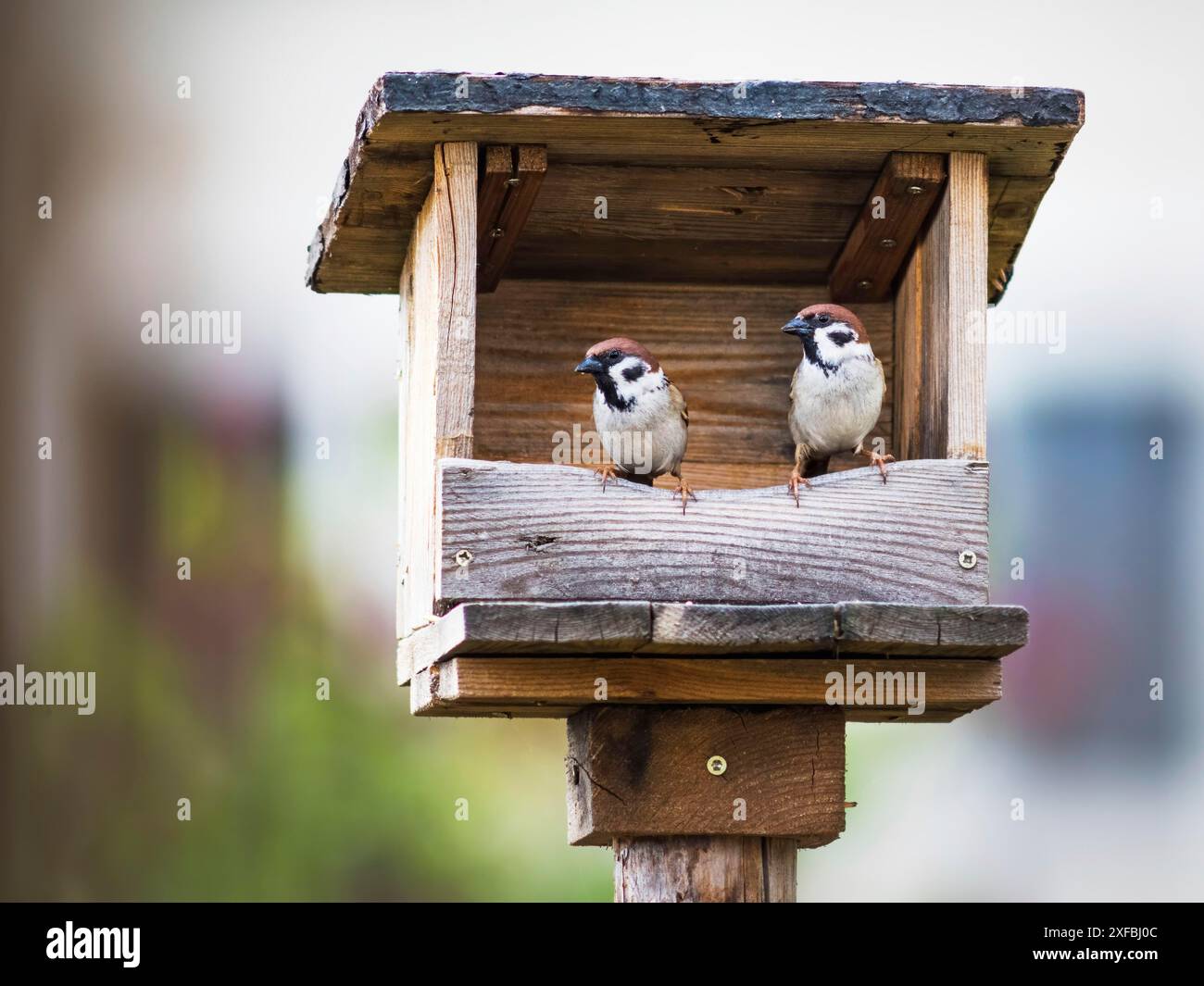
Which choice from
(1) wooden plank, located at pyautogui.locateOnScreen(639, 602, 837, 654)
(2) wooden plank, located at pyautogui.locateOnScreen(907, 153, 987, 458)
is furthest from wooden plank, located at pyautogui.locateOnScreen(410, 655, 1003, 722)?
(2) wooden plank, located at pyautogui.locateOnScreen(907, 153, 987, 458)

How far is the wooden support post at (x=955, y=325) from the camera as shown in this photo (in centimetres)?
354

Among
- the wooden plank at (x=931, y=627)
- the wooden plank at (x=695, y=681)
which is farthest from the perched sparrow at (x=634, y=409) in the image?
the wooden plank at (x=931, y=627)

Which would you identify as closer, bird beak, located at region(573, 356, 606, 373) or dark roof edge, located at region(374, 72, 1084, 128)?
dark roof edge, located at region(374, 72, 1084, 128)

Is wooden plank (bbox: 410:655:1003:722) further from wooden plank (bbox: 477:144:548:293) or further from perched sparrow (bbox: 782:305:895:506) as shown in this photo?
wooden plank (bbox: 477:144:548:293)

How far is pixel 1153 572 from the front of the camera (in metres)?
6.41

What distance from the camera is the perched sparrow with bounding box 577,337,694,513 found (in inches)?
155

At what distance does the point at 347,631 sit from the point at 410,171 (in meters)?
2.44

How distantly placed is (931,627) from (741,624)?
1.17ft

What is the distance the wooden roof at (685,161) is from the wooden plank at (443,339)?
0.09 m

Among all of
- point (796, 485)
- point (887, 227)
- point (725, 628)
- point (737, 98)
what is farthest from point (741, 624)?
point (887, 227)

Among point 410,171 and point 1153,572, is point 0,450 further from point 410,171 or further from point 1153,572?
point 1153,572

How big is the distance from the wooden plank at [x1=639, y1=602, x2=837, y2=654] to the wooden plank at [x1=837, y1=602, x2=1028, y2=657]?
5 centimetres

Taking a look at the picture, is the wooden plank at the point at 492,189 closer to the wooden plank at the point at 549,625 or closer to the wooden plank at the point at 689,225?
the wooden plank at the point at 689,225

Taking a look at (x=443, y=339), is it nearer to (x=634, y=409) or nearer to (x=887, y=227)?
(x=634, y=409)
